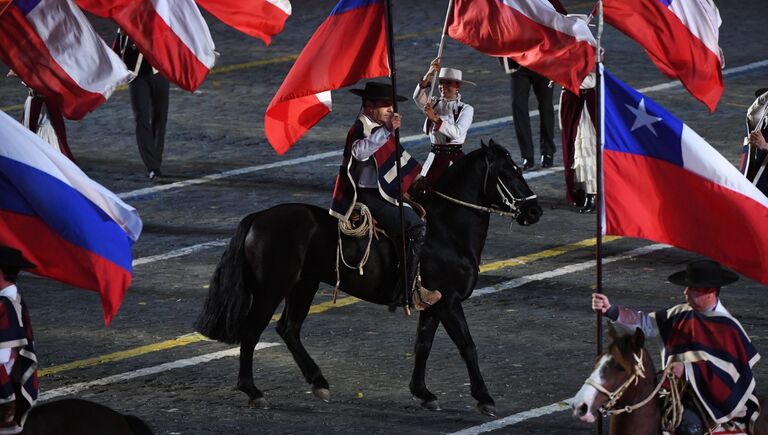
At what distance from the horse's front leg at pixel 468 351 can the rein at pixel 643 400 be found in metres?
3.45

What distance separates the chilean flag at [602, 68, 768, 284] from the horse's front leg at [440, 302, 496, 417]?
2.65 metres

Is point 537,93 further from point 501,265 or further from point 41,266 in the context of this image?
point 41,266

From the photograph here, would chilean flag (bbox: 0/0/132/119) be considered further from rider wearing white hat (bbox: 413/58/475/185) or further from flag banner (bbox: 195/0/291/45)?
rider wearing white hat (bbox: 413/58/475/185)

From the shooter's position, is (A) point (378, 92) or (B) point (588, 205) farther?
(B) point (588, 205)

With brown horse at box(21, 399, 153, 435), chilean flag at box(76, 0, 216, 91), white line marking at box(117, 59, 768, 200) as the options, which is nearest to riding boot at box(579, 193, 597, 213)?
white line marking at box(117, 59, 768, 200)

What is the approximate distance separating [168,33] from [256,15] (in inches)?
50.8

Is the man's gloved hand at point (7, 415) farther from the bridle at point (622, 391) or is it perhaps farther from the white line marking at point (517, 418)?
the white line marking at point (517, 418)

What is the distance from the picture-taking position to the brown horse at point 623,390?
11.5 meters

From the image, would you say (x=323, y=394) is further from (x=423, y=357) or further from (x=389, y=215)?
(x=389, y=215)

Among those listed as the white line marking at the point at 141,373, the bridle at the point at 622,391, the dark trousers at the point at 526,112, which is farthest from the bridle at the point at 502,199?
the dark trousers at the point at 526,112

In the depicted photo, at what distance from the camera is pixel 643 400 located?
11789 mm

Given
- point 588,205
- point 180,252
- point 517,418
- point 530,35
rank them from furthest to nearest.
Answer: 1. point 588,205
2. point 180,252
3. point 530,35
4. point 517,418

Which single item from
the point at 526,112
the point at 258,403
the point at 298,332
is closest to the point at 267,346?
the point at 298,332

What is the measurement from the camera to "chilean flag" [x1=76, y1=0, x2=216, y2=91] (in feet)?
50.6
